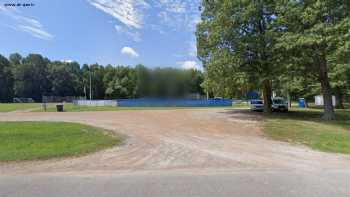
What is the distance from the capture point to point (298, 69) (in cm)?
2041

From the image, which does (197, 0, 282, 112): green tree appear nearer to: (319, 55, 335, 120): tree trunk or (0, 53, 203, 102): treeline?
(319, 55, 335, 120): tree trunk

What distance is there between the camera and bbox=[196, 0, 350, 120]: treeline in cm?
1700

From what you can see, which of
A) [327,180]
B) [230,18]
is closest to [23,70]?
[230,18]

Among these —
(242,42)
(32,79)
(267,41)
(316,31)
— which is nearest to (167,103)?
(242,42)

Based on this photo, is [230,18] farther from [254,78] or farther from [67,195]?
[67,195]

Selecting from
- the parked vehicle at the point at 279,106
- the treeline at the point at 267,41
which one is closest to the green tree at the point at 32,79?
the parked vehicle at the point at 279,106

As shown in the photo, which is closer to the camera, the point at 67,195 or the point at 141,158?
the point at 67,195

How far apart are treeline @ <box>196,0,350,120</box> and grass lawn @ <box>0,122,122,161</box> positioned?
Result: 11.8 m

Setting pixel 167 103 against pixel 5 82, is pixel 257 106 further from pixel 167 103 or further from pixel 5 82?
pixel 5 82

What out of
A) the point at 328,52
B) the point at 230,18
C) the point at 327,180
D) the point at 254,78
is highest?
the point at 230,18

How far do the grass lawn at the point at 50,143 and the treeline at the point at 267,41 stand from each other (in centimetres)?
1177

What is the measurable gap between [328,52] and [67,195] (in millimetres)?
17916

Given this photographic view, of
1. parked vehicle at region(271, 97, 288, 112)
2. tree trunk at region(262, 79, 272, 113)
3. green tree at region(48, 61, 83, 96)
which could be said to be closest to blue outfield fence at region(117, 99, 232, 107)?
parked vehicle at region(271, 97, 288, 112)

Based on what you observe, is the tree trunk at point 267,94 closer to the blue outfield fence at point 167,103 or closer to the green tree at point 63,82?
the blue outfield fence at point 167,103
